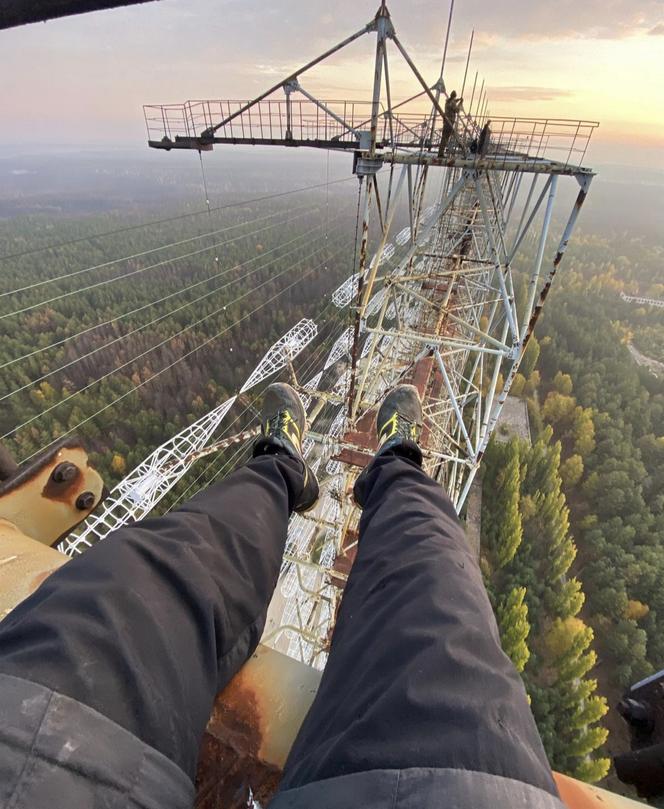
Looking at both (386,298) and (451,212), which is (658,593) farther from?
(386,298)

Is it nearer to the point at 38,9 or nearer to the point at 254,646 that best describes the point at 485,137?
the point at 38,9

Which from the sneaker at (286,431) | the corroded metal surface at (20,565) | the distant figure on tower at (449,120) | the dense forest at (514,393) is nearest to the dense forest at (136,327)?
the dense forest at (514,393)

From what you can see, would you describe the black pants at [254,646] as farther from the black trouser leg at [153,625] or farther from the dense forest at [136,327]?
the dense forest at [136,327]

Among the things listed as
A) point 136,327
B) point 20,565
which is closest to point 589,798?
point 20,565

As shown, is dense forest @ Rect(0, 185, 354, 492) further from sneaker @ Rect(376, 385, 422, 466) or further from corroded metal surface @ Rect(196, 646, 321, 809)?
corroded metal surface @ Rect(196, 646, 321, 809)

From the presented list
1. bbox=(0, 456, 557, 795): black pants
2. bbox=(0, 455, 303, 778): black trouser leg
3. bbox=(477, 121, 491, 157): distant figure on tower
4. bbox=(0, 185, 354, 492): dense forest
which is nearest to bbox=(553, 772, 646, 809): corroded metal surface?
bbox=(0, 456, 557, 795): black pants
